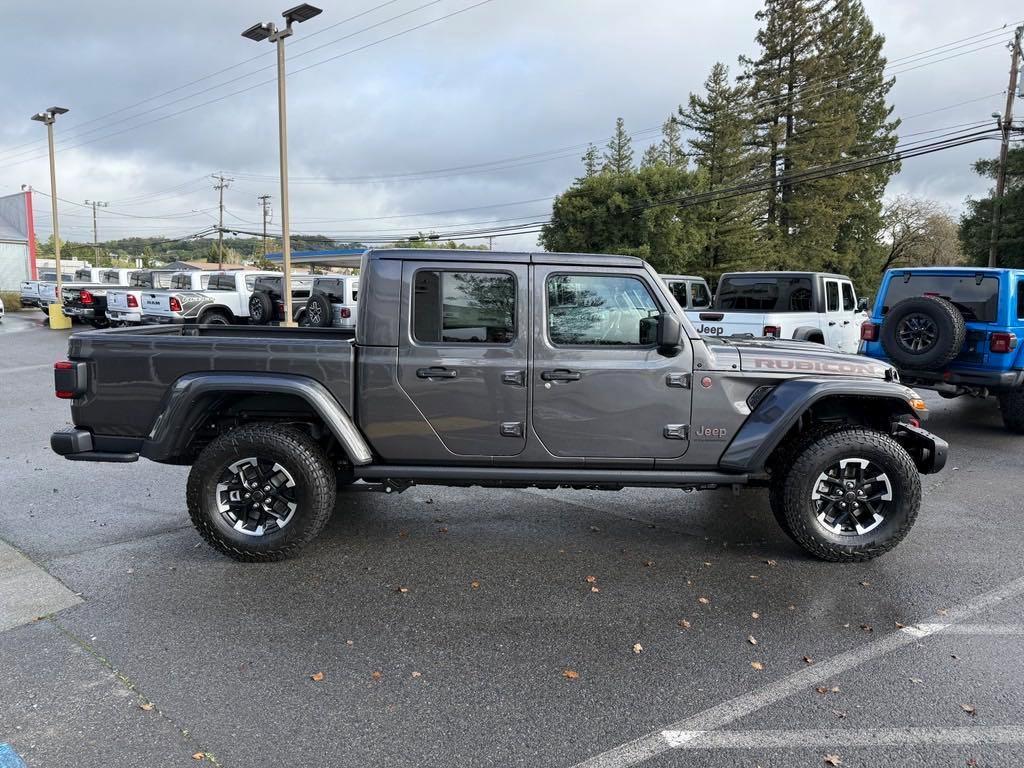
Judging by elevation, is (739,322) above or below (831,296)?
below

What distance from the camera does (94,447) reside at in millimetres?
4504

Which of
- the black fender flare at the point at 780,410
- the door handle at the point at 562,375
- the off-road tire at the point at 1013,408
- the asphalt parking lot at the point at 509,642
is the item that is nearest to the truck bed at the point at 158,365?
the asphalt parking lot at the point at 509,642

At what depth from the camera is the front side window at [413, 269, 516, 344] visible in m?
4.46

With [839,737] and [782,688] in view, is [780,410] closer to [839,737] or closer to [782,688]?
[782,688]

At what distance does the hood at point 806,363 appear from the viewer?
4.50 meters

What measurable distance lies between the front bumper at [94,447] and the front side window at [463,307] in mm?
1927

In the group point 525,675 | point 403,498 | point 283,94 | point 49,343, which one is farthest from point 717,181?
point 525,675

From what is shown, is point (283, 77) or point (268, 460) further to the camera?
point (283, 77)

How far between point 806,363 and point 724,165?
35538 millimetres

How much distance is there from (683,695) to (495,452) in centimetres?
185

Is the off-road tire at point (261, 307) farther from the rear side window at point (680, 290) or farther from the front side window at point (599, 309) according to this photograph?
the front side window at point (599, 309)

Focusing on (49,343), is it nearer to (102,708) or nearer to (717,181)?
(102,708)

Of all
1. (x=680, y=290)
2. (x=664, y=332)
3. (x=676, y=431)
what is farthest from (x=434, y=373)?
(x=680, y=290)

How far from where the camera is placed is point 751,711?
2.99 m
